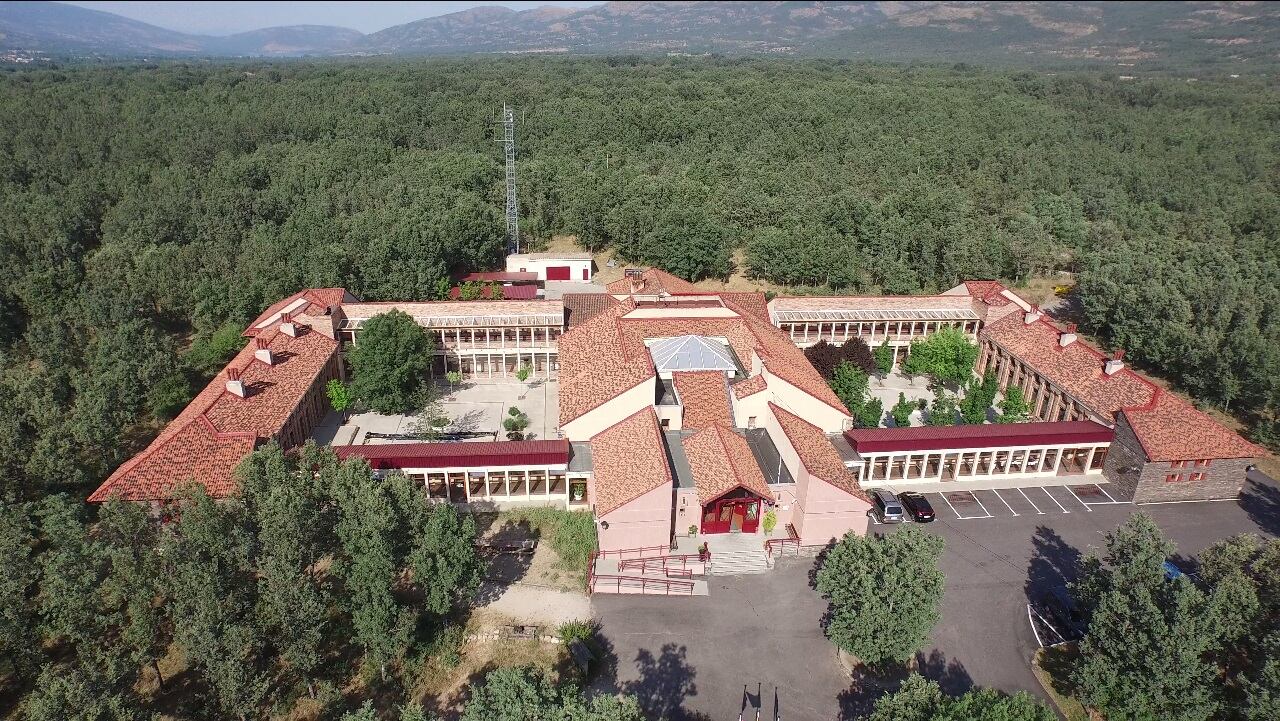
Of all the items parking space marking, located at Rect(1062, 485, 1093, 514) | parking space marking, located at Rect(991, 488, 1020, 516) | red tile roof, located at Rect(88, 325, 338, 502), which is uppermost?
red tile roof, located at Rect(88, 325, 338, 502)

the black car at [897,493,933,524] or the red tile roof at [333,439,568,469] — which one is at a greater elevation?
the red tile roof at [333,439,568,469]

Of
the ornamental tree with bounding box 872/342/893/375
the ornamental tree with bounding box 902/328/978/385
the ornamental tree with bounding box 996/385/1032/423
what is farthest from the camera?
the ornamental tree with bounding box 872/342/893/375

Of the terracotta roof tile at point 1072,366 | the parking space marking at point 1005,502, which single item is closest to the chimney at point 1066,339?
the terracotta roof tile at point 1072,366

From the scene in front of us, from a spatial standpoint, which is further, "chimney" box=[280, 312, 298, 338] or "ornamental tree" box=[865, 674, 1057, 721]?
"chimney" box=[280, 312, 298, 338]

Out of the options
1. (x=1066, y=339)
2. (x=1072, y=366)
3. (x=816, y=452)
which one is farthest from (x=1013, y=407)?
(x=816, y=452)

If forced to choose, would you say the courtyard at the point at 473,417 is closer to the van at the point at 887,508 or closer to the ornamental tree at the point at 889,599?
the van at the point at 887,508

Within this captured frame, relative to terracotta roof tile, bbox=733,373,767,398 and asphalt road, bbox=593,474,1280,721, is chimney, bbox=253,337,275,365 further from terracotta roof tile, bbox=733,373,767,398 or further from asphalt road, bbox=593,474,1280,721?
terracotta roof tile, bbox=733,373,767,398

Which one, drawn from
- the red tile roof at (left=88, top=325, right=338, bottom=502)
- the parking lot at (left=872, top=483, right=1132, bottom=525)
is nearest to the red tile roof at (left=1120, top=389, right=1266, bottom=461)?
the parking lot at (left=872, top=483, right=1132, bottom=525)
